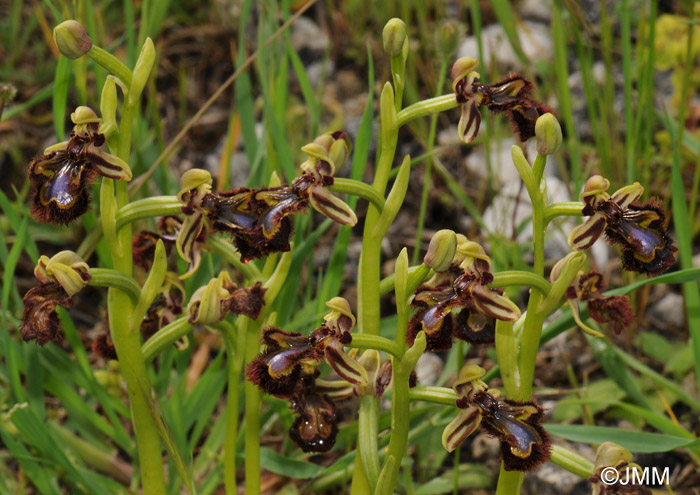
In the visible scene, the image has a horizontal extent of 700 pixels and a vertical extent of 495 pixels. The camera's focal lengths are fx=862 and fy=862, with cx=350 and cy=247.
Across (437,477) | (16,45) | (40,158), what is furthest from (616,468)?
(16,45)

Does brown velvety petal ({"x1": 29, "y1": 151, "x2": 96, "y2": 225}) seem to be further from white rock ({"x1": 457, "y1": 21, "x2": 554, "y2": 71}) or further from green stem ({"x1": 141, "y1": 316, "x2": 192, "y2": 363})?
white rock ({"x1": 457, "y1": 21, "x2": 554, "y2": 71})

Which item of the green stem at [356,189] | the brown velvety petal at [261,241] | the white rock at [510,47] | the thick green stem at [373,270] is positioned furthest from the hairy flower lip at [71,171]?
the white rock at [510,47]

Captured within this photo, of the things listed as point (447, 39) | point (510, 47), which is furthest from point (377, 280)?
point (510, 47)

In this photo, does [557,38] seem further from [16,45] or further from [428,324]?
[16,45]

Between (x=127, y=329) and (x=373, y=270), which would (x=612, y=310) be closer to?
(x=373, y=270)

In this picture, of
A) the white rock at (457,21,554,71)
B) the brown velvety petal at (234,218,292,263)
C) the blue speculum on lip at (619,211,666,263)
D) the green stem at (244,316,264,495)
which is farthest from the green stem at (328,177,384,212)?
the white rock at (457,21,554,71)
